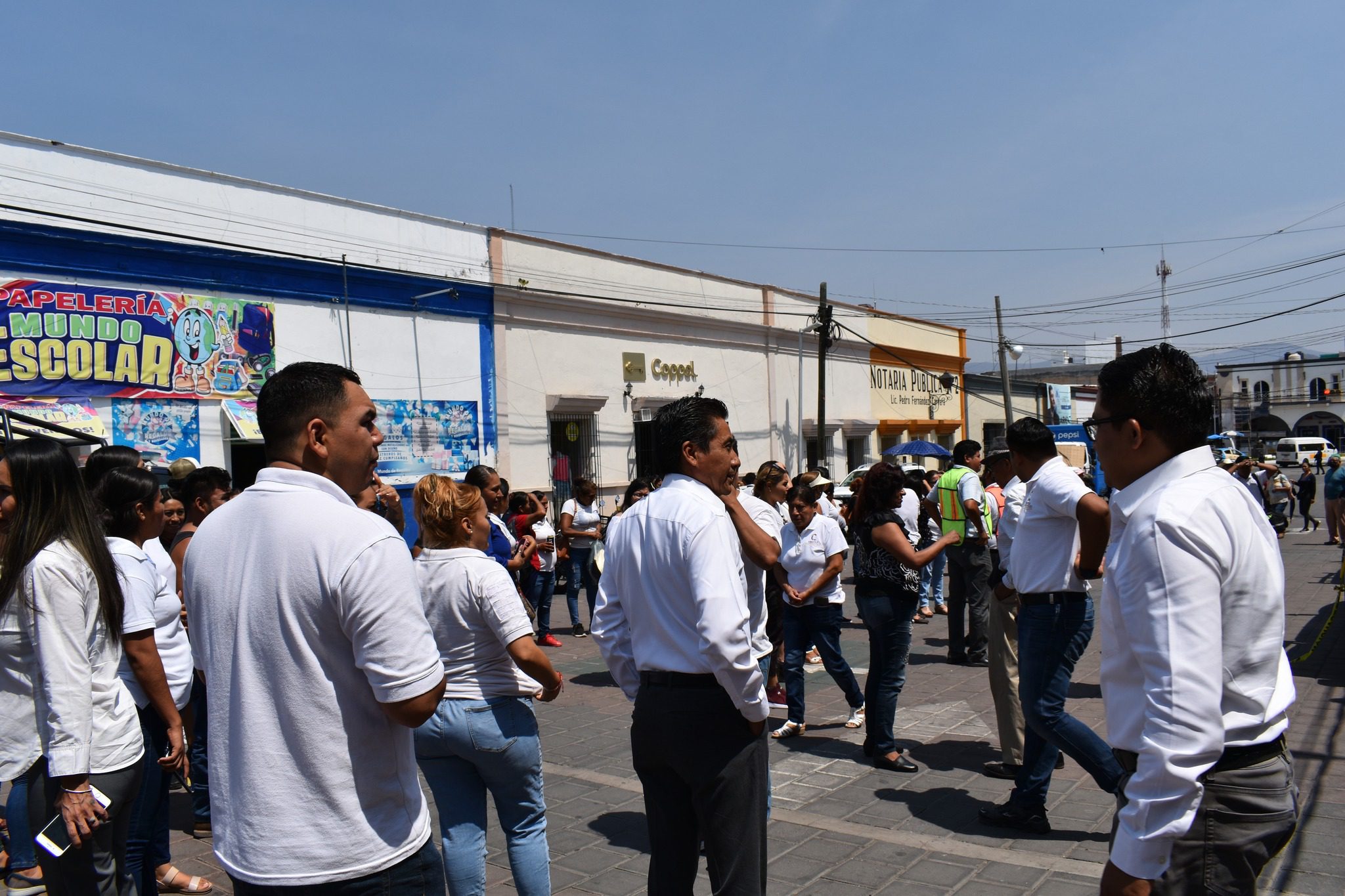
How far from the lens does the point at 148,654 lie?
134 inches

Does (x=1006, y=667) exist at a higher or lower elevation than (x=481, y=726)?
lower

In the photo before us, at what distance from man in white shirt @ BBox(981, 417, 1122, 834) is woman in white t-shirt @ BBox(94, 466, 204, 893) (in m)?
3.66

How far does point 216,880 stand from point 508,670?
85.2 inches

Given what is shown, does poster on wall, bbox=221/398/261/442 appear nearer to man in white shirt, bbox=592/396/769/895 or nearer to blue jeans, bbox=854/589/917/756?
blue jeans, bbox=854/589/917/756

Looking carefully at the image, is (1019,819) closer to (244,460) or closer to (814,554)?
(814,554)

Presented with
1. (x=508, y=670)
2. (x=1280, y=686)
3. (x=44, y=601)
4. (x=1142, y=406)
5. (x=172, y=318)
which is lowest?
(x=508, y=670)

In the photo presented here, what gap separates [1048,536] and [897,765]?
193 centimetres

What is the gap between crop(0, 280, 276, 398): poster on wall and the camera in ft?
41.1

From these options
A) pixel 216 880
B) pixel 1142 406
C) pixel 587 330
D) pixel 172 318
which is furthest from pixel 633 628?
pixel 587 330

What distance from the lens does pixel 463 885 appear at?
11.6ft

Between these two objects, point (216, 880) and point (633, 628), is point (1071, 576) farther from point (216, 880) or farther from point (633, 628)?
point (216, 880)

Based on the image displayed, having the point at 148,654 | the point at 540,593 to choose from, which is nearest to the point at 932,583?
the point at 540,593

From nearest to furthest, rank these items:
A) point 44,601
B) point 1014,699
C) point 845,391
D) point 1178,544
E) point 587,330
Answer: point 1178,544, point 44,601, point 1014,699, point 587,330, point 845,391

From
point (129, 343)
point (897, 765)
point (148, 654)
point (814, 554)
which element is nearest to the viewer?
point (148, 654)
